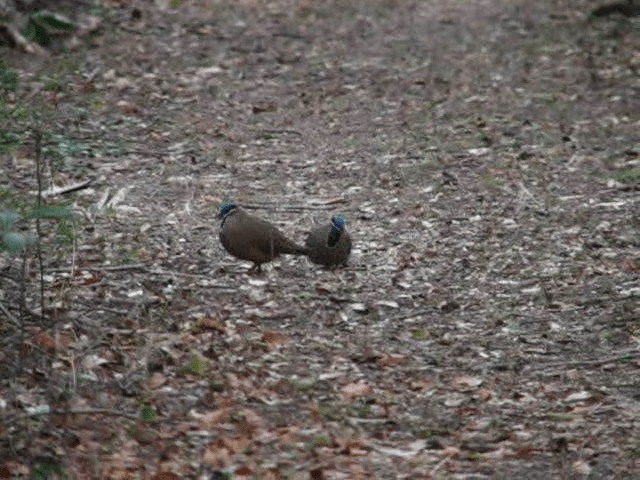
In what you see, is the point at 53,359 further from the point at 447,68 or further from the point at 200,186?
the point at 447,68

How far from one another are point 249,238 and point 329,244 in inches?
17.5

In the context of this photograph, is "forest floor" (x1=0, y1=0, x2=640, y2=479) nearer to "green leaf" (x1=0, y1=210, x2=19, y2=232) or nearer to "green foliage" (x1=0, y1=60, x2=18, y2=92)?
"green foliage" (x1=0, y1=60, x2=18, y2=92)

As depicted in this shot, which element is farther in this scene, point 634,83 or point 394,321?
point 634,83

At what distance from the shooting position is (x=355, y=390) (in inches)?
219

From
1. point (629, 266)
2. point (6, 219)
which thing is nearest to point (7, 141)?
point (6, 219)

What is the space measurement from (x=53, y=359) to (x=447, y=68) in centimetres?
691

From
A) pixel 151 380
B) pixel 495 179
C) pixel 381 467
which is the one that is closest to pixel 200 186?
pixel 495 179

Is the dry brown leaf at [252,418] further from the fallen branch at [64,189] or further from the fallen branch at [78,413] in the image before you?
the fallen branch at [64,189]

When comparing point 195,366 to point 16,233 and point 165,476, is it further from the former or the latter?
point 16,233

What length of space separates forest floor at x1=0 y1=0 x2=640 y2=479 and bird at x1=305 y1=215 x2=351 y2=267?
0.34 ft

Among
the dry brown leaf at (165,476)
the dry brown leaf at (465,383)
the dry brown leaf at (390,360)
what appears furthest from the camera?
the dry brown leaf at (390,360)

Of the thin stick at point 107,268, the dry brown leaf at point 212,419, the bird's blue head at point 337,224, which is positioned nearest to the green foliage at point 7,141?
the thin stick at point 107,268

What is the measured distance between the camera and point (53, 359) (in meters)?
5.21

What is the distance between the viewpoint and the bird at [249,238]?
6.51 meters
